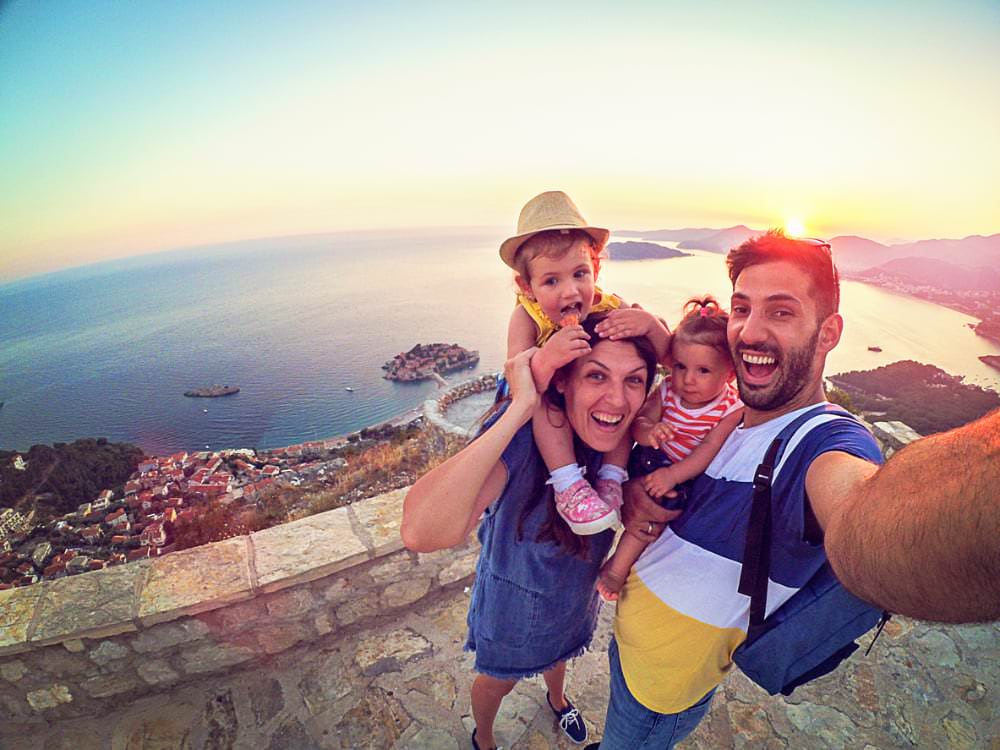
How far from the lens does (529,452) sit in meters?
1.62

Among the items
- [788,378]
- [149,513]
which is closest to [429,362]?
[149,513]

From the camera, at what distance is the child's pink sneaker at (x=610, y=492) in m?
1.67

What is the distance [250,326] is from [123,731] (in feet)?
323

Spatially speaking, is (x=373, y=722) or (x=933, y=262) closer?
(x=373, y=722)

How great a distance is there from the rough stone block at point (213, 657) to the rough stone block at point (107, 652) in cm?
29

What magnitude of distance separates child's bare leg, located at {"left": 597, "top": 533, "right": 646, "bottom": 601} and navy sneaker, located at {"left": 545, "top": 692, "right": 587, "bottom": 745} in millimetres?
1153

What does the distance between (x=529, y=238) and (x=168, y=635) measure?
118 inches

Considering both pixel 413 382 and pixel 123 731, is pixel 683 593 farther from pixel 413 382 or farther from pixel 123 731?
pixel 413 382

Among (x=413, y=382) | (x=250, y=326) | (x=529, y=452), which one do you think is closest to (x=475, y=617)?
(x=529, y=452)

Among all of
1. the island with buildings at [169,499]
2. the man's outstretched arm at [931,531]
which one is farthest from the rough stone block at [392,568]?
the island with buildings at [169,499]

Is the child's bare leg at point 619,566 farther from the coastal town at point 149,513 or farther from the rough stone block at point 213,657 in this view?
the coastal town at point 149,513


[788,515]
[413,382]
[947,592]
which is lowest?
[413,382]

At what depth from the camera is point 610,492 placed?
172 cm

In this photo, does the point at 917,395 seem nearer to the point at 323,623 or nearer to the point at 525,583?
the point at 525,583
